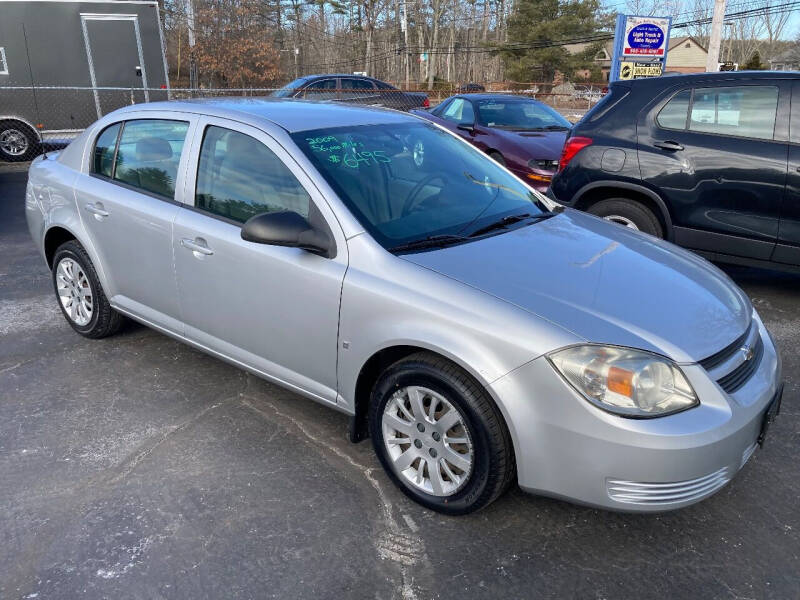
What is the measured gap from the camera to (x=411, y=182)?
11.2 feet

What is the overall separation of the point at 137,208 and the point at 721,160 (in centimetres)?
428

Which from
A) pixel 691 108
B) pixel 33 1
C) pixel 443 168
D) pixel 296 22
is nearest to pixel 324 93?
pixel 33 1

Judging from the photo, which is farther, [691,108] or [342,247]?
[691,108]

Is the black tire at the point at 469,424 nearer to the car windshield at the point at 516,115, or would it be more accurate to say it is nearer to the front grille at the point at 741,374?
the front grille at the point at 741,374

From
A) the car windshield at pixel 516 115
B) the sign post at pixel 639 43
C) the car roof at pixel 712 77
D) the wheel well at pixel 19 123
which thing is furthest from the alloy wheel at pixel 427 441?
the sign post at pixel 639 43

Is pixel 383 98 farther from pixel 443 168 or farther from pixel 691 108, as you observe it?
pixel 443 168

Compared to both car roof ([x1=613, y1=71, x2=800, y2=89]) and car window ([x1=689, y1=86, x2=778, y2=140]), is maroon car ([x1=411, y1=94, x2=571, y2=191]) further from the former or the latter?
car window ([x1=689, y1=86, x2=778, y2=140])

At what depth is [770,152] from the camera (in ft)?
16.6

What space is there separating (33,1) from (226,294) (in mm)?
12073

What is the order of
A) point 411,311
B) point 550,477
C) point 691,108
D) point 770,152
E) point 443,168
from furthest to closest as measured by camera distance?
point 691,108, point 770,152, point 443,168, point 411,311, point 550,477

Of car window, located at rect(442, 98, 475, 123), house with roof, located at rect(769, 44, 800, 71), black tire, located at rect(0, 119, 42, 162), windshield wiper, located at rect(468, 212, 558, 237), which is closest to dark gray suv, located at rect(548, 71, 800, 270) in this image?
windshield wiper, located at rect(468, 212, 558, 237)

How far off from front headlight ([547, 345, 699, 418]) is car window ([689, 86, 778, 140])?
360 centimetres

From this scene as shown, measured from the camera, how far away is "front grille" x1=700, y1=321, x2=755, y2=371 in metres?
2.54

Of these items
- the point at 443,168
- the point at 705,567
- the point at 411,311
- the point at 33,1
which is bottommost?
the point at 705,567
